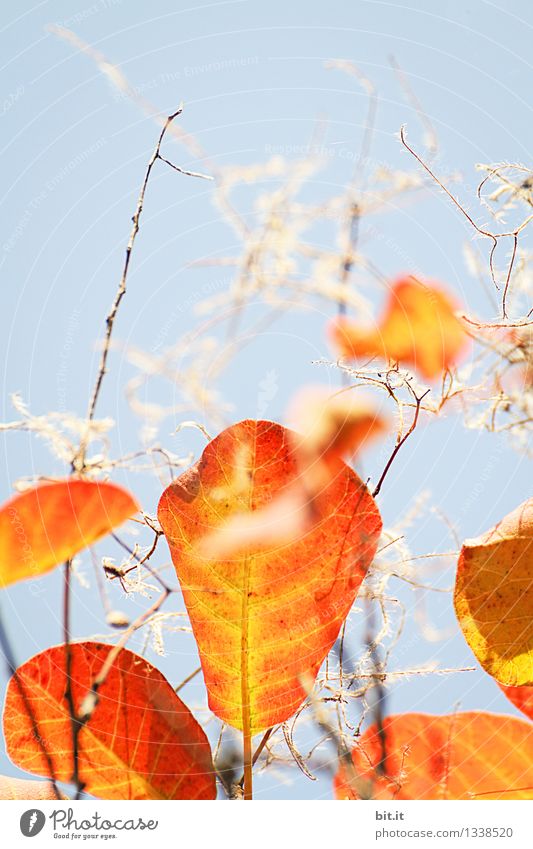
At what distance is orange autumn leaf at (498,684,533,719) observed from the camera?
0.33 m

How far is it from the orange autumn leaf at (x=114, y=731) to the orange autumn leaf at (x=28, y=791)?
2 centimetres

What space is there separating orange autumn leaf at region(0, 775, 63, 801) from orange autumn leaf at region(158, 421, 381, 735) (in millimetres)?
85

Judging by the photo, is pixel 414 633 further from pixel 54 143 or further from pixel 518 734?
pixel 54 143

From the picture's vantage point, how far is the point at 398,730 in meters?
0.34

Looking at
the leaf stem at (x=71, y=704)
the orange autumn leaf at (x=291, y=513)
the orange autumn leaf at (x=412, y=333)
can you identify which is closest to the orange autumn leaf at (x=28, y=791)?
the leaf stem at (x=71, y=704)

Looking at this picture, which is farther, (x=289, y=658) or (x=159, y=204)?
(x=159, y=204)

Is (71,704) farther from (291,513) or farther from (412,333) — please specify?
(412,333)

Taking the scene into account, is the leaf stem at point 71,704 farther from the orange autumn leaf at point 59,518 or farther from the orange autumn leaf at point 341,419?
the orange autumn leaf at point 341,419

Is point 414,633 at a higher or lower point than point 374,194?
lower

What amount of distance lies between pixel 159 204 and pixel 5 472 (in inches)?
6.7

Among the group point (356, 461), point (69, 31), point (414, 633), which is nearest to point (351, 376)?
point (356, 461)

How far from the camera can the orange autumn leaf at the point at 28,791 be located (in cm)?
31

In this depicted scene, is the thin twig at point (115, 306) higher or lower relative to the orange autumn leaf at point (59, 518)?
higher

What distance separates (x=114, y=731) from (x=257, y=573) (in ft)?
0.28
